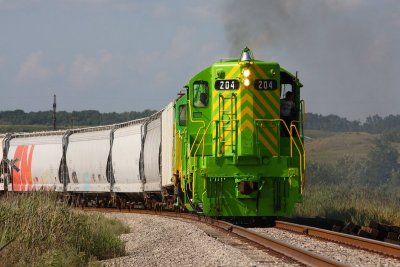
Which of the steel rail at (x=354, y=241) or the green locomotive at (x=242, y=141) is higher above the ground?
the green locomotive at (x=242, y=141)

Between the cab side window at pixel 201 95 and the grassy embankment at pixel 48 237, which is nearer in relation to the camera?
the grassy embankment at pixel 48 237

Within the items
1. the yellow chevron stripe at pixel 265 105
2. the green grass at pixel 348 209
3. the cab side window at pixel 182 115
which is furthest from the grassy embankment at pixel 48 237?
the green grass at pixel 348 209

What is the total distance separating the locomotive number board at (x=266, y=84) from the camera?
16781 millimetres

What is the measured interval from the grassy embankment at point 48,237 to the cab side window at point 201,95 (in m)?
3.38

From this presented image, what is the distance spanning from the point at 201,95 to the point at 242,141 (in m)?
1.44

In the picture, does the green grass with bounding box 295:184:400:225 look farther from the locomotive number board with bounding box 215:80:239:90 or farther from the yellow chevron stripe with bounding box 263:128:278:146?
the locomotive number board with bounding box 215:80:239:90

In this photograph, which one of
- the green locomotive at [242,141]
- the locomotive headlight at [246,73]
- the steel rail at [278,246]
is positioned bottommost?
the steel rail at [278,246]

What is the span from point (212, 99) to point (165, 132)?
631 cm

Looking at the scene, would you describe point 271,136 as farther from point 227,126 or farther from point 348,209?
point 348,209

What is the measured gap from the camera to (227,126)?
16516 millimetres

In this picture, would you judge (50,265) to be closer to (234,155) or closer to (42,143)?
(234,155)

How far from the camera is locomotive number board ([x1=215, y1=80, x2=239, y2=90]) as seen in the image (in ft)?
54.7

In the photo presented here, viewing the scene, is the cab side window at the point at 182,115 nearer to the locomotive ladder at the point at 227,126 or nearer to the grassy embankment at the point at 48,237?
the locomotive ladder at the point at 227,126

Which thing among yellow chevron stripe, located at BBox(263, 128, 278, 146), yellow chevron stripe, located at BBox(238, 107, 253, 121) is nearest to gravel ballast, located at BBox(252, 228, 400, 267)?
yellow chevron stripe, located at BBox(263, 128, 278, 146)
